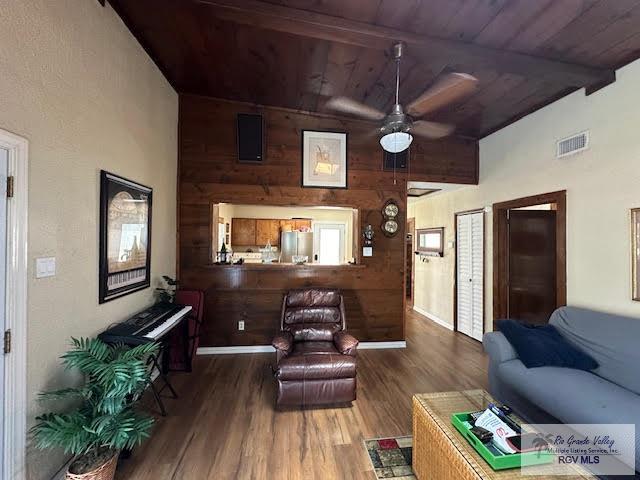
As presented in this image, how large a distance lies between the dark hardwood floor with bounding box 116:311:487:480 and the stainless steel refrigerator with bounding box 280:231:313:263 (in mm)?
3135

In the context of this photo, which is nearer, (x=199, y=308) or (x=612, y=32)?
(x=612, y=32)

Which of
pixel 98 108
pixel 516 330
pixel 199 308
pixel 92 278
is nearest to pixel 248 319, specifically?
pixel 199 308

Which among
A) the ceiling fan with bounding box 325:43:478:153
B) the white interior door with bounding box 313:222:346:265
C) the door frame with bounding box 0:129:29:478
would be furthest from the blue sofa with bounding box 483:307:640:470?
the white interior door with bounding box 313:222:346:265

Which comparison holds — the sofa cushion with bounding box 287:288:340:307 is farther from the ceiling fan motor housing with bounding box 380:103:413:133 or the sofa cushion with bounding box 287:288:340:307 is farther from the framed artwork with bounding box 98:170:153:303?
the ceiling fan motor housing with bounding box 380:103:413:133

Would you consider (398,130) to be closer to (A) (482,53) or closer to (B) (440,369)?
(A) (482,53)

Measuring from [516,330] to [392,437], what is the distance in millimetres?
1434

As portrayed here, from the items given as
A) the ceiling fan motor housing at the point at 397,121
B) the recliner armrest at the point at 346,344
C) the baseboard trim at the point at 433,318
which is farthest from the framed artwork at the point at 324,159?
the baseboard trim at the point at 433,318

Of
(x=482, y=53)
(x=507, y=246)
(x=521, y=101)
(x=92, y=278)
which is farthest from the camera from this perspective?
(x=507, y=246)

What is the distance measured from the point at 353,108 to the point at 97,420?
374 cm

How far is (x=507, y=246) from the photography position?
3.75 m

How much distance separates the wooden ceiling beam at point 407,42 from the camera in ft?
6.91

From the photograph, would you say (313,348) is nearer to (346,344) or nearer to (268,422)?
(346,344)

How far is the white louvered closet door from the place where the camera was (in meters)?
4.19

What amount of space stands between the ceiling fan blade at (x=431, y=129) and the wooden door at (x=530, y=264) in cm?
142
